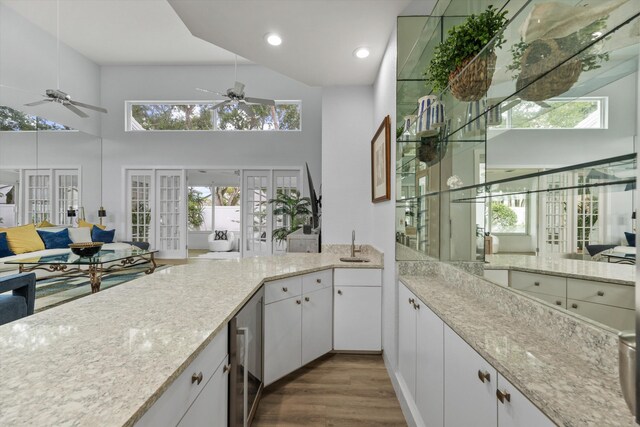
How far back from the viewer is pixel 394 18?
214cm

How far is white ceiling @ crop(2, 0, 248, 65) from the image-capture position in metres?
5.03

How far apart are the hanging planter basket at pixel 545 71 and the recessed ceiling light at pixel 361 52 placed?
5.81 ft

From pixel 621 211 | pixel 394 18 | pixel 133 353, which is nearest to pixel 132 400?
pixel 133 353

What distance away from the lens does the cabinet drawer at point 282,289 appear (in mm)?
1999

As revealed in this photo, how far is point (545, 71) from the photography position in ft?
3.02

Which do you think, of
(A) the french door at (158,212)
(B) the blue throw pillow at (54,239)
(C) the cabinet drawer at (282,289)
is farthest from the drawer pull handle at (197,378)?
(A) the french door at (158,212)

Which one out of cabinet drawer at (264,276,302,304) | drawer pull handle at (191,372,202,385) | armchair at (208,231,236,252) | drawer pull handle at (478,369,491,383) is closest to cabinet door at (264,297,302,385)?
cabinet drawer at (264,276,302,304)

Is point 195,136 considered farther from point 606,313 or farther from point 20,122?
point 606,313

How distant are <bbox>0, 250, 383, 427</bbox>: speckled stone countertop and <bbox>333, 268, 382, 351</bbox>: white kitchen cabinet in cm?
114

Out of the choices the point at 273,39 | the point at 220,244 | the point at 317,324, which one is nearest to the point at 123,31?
the point at 273,39

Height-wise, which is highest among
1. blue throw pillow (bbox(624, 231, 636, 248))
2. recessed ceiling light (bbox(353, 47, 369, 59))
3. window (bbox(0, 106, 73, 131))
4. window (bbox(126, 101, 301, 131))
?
window (bbox(126, 101, 301, 131))

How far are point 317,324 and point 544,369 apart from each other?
6.11 ft

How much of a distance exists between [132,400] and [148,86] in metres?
8.01

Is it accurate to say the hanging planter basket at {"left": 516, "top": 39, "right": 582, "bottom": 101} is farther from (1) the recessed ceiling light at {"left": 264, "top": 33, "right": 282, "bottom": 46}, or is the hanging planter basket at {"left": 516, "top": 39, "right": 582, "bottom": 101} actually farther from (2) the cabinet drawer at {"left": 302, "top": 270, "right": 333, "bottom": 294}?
(1) the recessed ceiling light at {"left": 264, "top": 33, "right": 282, "bottom": 46}
